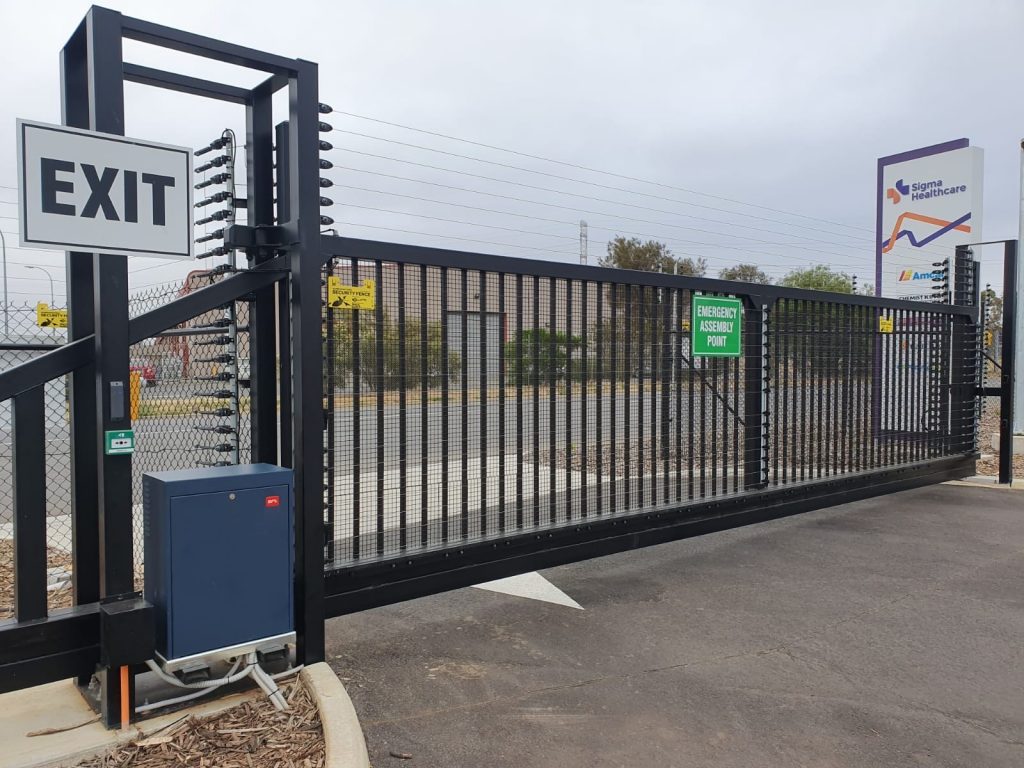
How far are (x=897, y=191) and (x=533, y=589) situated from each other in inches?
552

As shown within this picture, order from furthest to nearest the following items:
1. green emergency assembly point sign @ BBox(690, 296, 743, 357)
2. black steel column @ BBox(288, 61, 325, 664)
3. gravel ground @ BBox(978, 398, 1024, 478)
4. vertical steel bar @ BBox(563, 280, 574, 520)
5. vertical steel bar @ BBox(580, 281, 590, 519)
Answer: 1. gravel ground @ BBox(978, 398, 1024, 478)
2. green emergency assembly point sign @ BBox(690, 296, 743, 357)
3. vertical steel bar @ BBox(580, 281, 590, 519)
4. vertical steel bar @ BBox(563, 280, 574, 520)
5. black steel column @ BBox(288, 61, 325, 664)

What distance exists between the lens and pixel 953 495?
A: 930cm

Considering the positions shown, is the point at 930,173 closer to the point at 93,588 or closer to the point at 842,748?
the point at 842,748

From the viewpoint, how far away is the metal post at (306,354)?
400cm

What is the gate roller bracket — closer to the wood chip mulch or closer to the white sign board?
the white sign board

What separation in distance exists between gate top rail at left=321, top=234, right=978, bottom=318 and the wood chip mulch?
7.52ft

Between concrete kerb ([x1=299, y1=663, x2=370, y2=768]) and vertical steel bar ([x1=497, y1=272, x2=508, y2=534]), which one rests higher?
vertical steel bar ([x1=497, y1=272, x2=508, y2=534])

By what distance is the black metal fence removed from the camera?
470 centimetres

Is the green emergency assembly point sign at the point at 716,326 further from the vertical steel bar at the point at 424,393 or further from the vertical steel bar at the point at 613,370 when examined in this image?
A: the vertical steel bar at the point at 424,393

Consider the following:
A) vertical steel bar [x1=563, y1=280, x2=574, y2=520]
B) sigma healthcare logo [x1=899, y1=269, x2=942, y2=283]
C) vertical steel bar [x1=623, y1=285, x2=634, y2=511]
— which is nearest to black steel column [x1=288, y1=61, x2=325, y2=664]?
vertical steel bar [x1=563, y1=280, x2=574, y2=520]

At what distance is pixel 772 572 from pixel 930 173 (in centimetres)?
1250

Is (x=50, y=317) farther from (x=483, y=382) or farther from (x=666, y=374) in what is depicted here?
(x=666, y=374)

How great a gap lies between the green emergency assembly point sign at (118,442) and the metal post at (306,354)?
812mm

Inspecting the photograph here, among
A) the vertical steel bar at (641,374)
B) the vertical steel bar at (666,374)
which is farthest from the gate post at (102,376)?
the vertical steel bar at (666,374)
